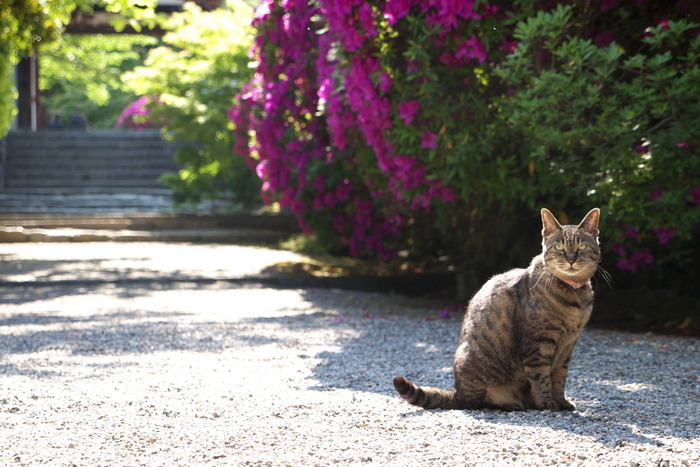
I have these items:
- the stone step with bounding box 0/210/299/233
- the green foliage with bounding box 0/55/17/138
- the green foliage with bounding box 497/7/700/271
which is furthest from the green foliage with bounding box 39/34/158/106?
the green foliage with bounding box 497/7/700/271

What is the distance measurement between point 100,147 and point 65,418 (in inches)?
786

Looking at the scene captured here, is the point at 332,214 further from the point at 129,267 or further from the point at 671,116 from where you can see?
the point at 671,116

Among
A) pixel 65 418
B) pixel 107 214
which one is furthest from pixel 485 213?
pixel 107 214

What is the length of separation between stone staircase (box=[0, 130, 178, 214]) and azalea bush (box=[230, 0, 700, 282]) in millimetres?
10705

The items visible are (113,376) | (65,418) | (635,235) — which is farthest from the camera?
(635,235)

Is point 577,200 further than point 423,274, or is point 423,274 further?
point 423,274

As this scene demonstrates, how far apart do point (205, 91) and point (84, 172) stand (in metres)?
7.53

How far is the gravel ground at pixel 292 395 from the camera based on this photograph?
11.7 feet

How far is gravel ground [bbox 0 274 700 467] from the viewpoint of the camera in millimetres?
3576

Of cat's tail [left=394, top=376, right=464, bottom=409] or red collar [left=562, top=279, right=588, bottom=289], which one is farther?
cat's tail [left=394, top=376, right=464, bottom=409]

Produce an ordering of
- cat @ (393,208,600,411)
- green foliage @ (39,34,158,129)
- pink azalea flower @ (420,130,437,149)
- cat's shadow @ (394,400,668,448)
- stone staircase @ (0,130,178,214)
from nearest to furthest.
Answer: cat's shadow @ (394,400,668,448) → cat @ (393,208,600,411) → pink azalea flower @ (420,130,437,149) → stone staircase @ (0,130,178,214) → green foliage @ (39,34,158,129)

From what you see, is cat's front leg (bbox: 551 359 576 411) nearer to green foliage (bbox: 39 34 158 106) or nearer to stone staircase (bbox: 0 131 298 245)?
stone staircase (bbox: 0 131 298 245)

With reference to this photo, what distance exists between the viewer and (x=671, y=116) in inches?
239

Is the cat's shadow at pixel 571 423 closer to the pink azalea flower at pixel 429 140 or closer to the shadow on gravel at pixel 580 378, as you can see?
the shadow on gravel at pixel 580 378
